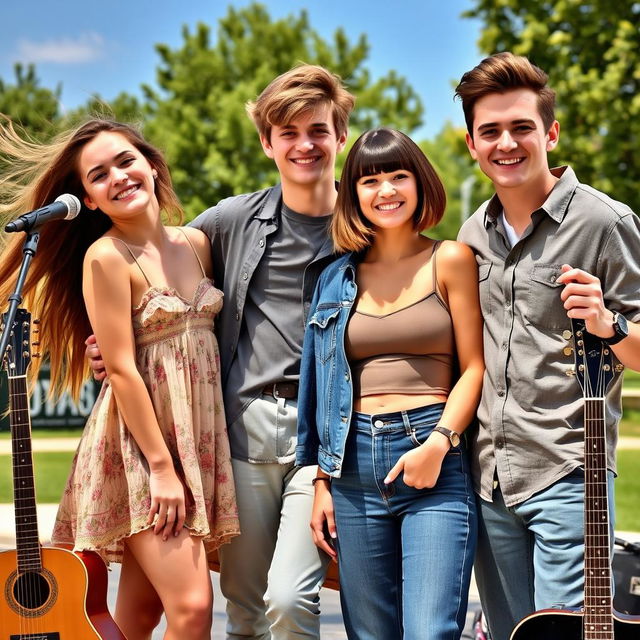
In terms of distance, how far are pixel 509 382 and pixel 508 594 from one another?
0.74 metres

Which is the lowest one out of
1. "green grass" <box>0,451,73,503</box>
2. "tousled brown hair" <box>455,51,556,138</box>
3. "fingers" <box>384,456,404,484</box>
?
"green grass" <box>0,451,73,503</box>

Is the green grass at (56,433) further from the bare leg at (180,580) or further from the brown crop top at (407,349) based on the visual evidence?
the brown crop top at (407,349)

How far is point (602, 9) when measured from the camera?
48.3ft

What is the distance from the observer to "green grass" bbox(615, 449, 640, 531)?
28.6 feet

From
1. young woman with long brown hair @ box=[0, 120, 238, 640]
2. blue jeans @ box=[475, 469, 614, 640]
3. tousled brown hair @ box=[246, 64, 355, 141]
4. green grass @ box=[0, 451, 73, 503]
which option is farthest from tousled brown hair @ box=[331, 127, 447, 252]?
green grass @ box=[0, 451, 73, 503]

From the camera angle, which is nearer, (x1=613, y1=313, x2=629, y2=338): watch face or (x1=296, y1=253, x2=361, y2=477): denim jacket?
(x1=613, y1=313, x2=629, y2=338): watch face

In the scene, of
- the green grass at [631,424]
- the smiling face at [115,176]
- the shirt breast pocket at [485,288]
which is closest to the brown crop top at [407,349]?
the shirt breast pocket at [485,288]

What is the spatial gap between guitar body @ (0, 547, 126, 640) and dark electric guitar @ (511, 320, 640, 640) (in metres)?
1.49

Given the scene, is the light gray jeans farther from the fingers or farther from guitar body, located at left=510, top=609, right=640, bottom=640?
guitar body, located at left=510, top=609, right=640, bottom=640

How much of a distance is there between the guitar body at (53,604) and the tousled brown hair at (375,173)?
4.96 ft

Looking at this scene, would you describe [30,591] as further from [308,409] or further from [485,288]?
[485,288]

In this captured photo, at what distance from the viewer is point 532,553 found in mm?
3209

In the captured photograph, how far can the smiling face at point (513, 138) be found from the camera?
3201mm

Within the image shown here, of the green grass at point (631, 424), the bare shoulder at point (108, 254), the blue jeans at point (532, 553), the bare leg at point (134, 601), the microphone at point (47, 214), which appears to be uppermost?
the microphone at point (47, 214)
